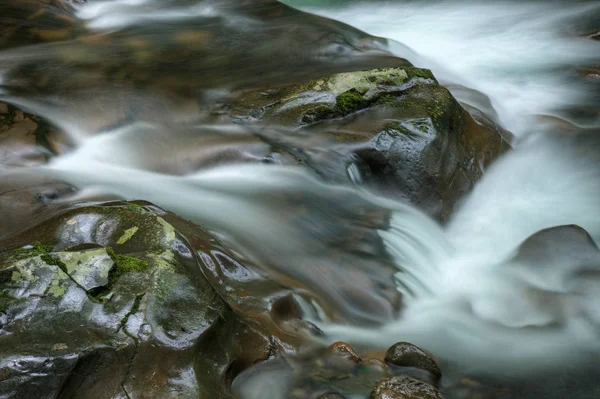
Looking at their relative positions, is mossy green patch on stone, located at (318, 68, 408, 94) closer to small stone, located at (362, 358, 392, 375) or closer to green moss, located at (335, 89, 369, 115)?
green moss, located at (335, 89, 369, 115)

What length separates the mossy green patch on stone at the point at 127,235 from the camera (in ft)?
11.6

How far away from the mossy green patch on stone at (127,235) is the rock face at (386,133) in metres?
2.62

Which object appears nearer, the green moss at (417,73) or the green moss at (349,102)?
the green moss at (349,102)

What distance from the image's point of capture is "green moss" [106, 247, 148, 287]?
3055 mm

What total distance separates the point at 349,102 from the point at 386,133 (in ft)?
2.27

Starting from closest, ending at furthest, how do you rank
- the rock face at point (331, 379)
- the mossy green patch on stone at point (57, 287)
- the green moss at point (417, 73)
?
the mossy green patch on stone at point (57, 287) → the rock face at point (331, 379) → the green moss at point (417, 73)

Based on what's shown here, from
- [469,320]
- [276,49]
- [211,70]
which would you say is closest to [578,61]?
[276,49]

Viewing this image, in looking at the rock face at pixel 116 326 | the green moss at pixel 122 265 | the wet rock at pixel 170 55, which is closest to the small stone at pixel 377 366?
the rock face at pixel 116 326

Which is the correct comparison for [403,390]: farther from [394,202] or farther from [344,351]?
[394,202]

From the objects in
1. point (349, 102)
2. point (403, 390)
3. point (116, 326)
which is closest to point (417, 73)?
point (349, 102)

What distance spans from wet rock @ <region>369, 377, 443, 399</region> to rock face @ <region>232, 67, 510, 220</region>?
2.70 m

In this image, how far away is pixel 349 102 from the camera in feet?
20.8

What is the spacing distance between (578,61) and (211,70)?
6372 mm

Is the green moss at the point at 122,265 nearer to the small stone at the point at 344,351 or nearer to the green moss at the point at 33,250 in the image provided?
the green moss at the point at 33,250
